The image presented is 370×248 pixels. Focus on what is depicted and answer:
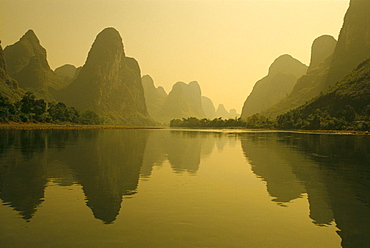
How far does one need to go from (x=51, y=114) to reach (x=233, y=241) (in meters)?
158

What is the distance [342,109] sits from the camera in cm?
14625

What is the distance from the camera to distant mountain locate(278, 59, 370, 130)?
137m

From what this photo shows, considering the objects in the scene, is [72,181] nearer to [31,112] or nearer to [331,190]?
[331,190]

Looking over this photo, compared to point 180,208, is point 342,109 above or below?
above

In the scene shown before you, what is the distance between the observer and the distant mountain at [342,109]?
449 feet

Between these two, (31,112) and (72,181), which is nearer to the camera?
(72,181)

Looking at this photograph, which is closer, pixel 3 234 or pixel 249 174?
pixel 3 234

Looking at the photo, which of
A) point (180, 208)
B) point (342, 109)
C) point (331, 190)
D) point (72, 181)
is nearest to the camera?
point (180, 208)

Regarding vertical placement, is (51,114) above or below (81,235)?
above

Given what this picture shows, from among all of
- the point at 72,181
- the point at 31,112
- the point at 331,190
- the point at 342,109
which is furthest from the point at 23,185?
the point at 342,109

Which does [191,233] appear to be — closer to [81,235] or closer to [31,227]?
[81,235]

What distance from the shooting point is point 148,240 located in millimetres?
10180

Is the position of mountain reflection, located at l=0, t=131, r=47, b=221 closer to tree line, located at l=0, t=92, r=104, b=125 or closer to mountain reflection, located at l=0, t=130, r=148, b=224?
mountain reflection, located at l=0, t=130, r=148, b=224

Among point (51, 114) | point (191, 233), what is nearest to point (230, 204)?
point (191, 233)
